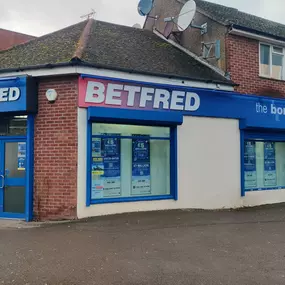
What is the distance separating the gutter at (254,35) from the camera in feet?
35.8

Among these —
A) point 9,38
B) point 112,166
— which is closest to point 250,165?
point 112,166

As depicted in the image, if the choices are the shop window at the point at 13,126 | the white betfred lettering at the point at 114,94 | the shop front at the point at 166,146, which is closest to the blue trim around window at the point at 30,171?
the shop window at the point at 13,126

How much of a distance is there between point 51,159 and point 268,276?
5357 millimetres

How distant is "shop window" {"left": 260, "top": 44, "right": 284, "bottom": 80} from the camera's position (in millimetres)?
11898

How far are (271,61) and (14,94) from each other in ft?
26.8

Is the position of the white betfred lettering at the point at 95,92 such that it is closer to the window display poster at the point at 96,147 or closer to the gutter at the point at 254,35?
the window display poster at the point at 96,147

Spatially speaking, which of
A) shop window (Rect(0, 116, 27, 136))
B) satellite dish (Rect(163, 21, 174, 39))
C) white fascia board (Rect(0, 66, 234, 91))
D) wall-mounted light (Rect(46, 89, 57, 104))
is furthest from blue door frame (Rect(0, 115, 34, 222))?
satellite dish (Rect(163, 21, 174, 39))

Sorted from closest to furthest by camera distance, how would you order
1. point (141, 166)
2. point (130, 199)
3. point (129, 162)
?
point (130, 199) → point (129, 162) → point (141, 166)

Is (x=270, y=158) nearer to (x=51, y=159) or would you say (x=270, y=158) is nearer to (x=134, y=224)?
(x=134, y=224)

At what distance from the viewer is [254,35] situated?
11.3 meters

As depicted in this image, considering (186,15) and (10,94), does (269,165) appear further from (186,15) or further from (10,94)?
(10,94)

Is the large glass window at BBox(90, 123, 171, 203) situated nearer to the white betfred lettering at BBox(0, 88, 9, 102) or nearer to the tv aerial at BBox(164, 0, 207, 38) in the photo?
the white betfred lettering at BBox(0, 88, 9, 102)

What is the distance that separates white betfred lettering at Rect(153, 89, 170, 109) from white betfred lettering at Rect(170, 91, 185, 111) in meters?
0.15

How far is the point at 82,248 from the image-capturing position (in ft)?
19.9
